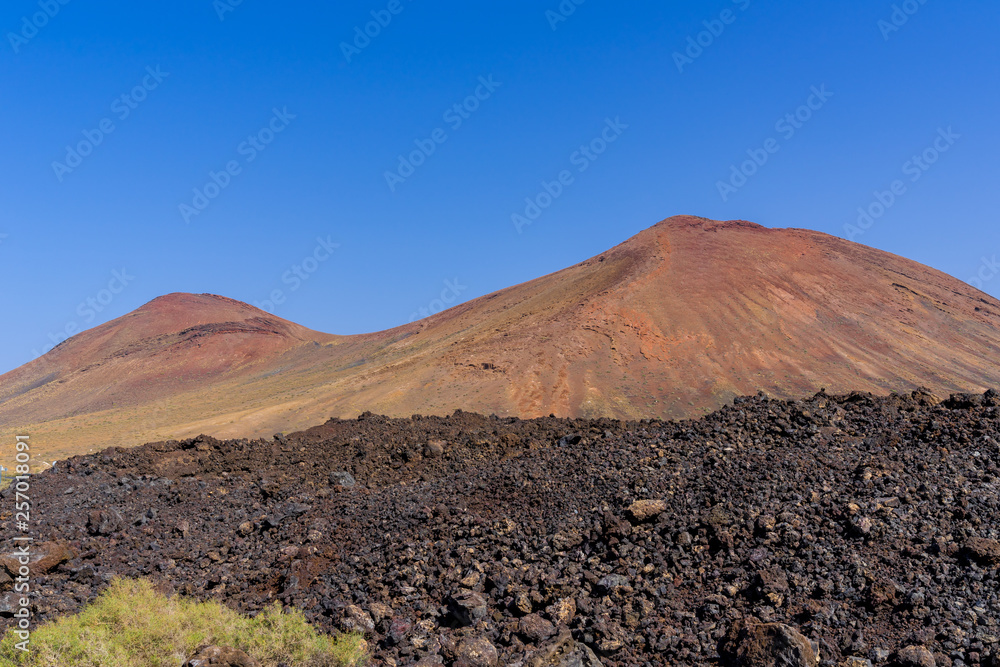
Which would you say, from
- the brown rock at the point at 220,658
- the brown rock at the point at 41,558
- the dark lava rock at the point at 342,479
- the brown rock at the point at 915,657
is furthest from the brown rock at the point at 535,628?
the brown rock at the point at 41,558

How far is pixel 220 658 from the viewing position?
6754 mm

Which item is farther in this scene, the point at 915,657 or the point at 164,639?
the point at 164,639

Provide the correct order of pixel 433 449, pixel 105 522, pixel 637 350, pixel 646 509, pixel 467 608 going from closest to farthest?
pixel 467 608, pixel 646 509, pixel 105 522, pixel 433 449, pixel 637 350

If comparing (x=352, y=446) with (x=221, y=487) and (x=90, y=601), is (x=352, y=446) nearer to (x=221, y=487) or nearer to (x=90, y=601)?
(x=221, y=487)

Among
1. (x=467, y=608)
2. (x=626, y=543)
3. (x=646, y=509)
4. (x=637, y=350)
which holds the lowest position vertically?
(x=467, y=608)

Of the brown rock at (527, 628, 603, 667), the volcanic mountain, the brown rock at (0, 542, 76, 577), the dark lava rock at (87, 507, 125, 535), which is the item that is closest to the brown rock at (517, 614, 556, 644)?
the brown rock at (527, 628, 603, 667)

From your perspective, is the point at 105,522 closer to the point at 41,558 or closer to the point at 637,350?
the point at 41,558

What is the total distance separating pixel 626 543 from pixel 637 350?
38101 mm

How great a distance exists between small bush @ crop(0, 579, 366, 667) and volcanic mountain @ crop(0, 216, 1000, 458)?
101ft

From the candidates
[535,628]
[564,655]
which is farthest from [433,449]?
[564,655]

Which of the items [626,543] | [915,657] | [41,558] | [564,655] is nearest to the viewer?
[915,657]

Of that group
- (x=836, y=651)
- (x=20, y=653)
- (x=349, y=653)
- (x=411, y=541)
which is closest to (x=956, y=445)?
(x=836, y=651)

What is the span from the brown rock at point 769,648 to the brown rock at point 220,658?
4830 millimetres

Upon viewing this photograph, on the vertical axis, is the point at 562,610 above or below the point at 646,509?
below
